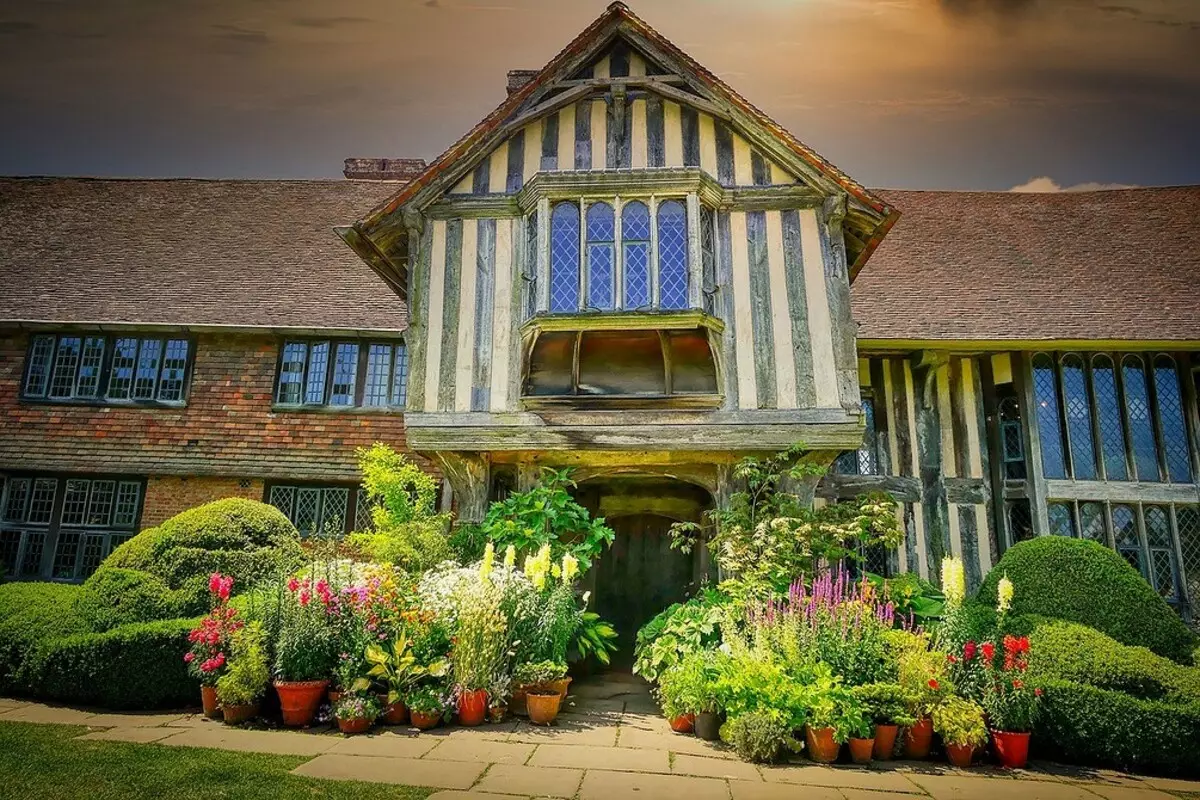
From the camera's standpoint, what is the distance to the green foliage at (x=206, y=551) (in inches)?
286

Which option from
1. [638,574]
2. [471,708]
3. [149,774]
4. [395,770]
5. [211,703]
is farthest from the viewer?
[638,574]

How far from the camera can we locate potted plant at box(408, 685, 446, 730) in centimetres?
555

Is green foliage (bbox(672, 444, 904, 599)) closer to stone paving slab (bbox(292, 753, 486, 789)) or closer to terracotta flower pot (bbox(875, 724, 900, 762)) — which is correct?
terracotta flower pot (bbox(875, 724, 900, 762))

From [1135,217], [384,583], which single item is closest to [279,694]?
[384,583]

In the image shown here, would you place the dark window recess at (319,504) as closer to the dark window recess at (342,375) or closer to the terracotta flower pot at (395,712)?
the dark window recess at (342,375)

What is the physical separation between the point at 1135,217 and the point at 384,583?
15660 millimetres

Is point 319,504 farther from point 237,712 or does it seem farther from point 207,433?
point 237,712

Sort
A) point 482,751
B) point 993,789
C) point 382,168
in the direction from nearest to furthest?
point 993,789
point 482,751
point 382,168

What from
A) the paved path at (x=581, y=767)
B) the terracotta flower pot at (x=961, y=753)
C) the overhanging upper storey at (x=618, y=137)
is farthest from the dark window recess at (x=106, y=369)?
the terracotta flower pot at (x=961, y=753)

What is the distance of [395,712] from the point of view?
5738 mm

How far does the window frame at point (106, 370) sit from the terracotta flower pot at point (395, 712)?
818 centimetres

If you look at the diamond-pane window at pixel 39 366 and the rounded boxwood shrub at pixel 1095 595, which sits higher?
the diamond-pane window at pixel 39 366

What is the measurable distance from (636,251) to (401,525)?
4359 mm

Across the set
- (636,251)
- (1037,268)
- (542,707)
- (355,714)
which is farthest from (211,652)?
(1037,268)
